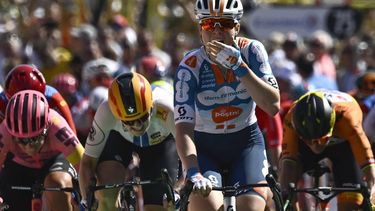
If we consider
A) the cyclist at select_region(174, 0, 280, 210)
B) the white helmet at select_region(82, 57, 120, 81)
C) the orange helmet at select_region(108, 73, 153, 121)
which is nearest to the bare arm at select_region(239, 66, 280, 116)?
the cyclist at select_region(174, 0, 280, 210)

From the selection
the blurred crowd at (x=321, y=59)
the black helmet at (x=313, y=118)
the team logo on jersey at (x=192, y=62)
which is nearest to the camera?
the team logo on jersey at (x=192, y=62)


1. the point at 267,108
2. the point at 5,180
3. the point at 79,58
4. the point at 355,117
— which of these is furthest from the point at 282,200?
the point at 79,58

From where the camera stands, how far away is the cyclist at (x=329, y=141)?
8844 millimetres

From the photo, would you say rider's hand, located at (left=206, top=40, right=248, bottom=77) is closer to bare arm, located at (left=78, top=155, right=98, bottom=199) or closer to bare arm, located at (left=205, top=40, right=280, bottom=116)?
bare arm, located at (left=205, top=40, right=280, bottom=116)

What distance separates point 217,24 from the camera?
306 inches

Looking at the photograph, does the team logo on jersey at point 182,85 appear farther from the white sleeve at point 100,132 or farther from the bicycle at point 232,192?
the white sleeve at point 100,132

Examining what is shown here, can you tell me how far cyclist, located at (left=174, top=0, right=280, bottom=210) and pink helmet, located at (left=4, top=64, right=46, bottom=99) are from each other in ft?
8.77

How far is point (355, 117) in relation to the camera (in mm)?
9289

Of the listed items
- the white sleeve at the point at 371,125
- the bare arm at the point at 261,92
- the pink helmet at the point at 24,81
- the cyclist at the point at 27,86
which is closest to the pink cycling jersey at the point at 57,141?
the cyclist at the point at 27,86

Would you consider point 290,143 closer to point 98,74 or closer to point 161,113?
point 161,113

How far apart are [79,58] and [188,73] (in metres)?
8.66

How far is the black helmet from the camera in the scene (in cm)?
879

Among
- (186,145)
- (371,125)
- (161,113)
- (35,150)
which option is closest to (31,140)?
(35,150)

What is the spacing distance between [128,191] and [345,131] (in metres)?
1.93
